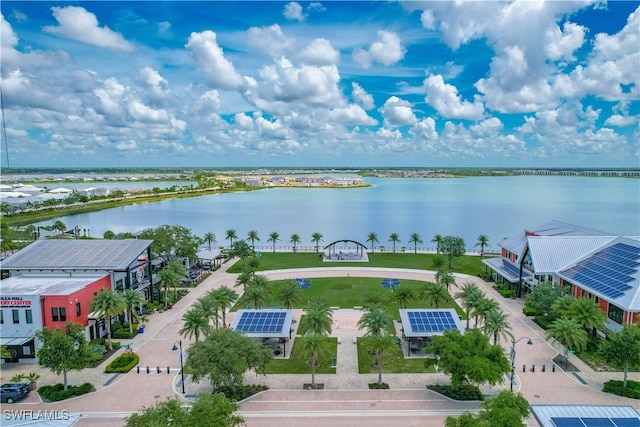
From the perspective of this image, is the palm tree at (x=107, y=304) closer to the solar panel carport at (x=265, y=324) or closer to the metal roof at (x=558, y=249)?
the solar panel carport at (x=265, y=324)

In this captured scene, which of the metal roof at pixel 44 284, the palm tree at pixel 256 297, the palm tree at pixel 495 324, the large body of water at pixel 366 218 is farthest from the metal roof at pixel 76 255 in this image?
the large body of water at pixel 366 218

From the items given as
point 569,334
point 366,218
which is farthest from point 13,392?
point 366,218

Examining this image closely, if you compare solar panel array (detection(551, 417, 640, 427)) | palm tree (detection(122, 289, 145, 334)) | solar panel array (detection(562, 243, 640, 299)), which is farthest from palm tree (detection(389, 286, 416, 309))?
palm tree (detection(122, 289, 145, 334))

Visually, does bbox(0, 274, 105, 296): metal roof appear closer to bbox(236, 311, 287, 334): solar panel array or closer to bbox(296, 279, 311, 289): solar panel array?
bbox(236, 311, 287, 334): solar panel array

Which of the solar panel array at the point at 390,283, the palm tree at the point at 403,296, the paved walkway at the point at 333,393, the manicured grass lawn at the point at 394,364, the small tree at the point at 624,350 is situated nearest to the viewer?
the paved walkway at the point at 333,393

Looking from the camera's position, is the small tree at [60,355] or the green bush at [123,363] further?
the green bush at [123,363]
